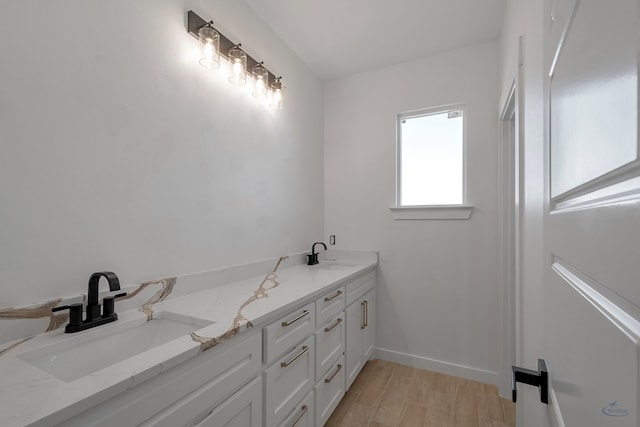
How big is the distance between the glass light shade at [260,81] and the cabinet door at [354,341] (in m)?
1.64

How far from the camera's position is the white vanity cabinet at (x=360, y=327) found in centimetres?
206

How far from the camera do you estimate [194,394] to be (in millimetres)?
882

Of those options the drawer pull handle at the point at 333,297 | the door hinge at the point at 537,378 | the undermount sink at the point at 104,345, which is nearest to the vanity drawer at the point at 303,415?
the drawer pull handle at the point at 333,297

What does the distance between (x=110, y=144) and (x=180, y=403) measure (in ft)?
3.36

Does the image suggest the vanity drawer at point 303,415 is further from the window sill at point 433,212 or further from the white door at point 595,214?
the window sill at point 433,212

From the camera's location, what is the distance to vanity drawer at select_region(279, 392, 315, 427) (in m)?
1.35

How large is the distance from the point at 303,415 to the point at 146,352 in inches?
39.0

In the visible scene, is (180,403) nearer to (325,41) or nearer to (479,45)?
(325,41)

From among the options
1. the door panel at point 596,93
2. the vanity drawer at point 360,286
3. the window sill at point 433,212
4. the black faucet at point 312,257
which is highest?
the door panel at point 596,93

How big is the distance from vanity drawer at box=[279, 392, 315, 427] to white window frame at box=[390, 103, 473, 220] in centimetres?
162

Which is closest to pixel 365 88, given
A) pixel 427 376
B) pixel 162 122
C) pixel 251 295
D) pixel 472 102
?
pixel 472 102

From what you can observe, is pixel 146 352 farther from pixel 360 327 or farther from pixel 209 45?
pixel 360 327

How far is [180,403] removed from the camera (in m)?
0.84

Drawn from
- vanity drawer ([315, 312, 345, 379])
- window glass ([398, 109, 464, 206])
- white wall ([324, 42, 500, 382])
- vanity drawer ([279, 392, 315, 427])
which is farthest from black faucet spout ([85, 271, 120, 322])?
window glass ([398, 109, 464, 206])
